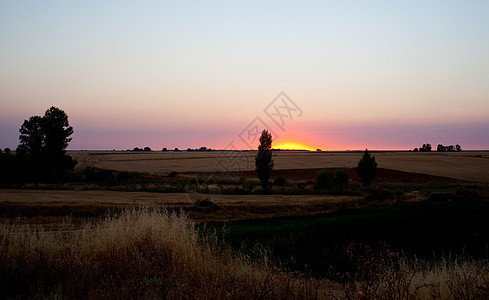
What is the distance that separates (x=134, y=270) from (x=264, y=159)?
130ft

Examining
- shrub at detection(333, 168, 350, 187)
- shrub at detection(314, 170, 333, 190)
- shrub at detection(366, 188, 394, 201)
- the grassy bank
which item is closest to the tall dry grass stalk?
the grassy bank

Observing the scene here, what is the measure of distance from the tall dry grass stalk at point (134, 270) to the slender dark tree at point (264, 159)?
35.9 metres

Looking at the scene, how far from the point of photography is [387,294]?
18.4 feet

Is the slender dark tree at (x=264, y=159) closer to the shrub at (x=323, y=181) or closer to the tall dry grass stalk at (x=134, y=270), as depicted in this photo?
the shrub at (x=323, y=181)

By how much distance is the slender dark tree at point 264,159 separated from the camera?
45.5 meters

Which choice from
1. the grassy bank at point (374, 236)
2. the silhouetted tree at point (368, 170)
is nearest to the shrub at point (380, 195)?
the silhouetted tree at point (368, 170)

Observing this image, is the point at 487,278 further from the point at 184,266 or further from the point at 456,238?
the point at 456,238

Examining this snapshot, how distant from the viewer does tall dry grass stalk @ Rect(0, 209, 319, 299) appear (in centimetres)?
567

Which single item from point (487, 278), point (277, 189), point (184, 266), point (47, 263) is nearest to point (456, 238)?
point (487, 278)

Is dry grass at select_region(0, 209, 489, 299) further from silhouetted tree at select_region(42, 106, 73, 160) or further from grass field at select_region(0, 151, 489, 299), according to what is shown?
silhouetted tree at select_region(42, 106, 73, 160)

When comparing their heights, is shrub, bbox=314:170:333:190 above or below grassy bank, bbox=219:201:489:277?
above

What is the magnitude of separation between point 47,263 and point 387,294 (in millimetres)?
6820

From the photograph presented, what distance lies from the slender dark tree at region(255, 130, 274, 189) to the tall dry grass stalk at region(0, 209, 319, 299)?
35853 millimetres

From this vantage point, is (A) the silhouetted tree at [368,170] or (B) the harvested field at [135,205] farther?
(A) the silhouetted tree at [368,170]
